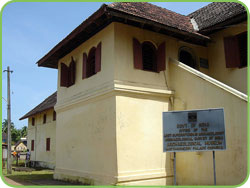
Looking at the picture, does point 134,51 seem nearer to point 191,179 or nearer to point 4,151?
point 191,179

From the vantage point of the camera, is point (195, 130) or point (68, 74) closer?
point (195, 130)

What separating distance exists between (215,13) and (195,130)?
777cm

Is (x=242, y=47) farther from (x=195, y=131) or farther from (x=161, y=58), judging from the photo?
(x=195, y=131)

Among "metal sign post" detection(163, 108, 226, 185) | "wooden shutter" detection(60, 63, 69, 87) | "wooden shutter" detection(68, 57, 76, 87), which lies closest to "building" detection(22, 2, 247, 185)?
"wooden shutter" detection(68, 57, 76, 87)

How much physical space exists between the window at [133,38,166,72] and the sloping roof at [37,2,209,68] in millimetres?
682

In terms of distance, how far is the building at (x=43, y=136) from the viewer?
22.0m

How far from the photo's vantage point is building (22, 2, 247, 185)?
9195 millimetres

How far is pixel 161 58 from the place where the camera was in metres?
10.9

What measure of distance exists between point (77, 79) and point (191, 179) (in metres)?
6.41

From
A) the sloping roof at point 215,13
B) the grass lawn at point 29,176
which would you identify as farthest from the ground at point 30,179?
the sloping roof at point 215,13

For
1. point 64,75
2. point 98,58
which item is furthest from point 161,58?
point 64,75

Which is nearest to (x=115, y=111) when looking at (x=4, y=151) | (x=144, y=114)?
(x=144, y=114)

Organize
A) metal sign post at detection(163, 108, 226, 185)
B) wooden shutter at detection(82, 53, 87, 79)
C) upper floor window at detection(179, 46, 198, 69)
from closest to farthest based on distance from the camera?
metal sign post at detection(163, 108, 226, 185) < wooden shutter at detection(82, 53, 87, 79) < upper floor window at detection(179, 46, 198, 69)

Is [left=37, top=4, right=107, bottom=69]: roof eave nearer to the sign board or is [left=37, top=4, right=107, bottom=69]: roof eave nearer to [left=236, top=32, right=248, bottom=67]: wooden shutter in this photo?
the sign board
